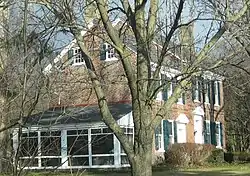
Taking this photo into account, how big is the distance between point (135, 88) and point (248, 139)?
1675 inches

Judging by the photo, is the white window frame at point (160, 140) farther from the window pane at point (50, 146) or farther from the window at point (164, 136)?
the window pane at point (50, 146)

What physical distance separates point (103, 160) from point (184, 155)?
5047mm

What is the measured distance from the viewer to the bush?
3494 cm

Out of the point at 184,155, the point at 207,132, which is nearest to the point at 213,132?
the point at 207,132

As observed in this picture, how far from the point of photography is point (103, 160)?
113 feet

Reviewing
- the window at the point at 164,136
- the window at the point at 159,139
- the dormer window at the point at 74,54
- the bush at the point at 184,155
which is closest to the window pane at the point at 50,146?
the dormer window at the point at 74,54

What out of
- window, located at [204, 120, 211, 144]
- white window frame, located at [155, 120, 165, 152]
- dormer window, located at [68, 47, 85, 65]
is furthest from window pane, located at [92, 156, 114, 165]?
dormer window, located at [68, 47, 85, 65]

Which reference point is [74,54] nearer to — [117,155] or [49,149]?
[49,149]

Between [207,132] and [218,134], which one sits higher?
[207,132]

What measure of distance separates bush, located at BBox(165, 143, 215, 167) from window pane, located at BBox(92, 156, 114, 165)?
3.72m

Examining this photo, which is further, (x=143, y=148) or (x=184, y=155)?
(x=184, y=155)

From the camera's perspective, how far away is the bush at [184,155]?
115 feet

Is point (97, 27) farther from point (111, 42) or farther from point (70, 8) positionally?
point (70, 8)

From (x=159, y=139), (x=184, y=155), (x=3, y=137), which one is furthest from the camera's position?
(x=159, y=139)
